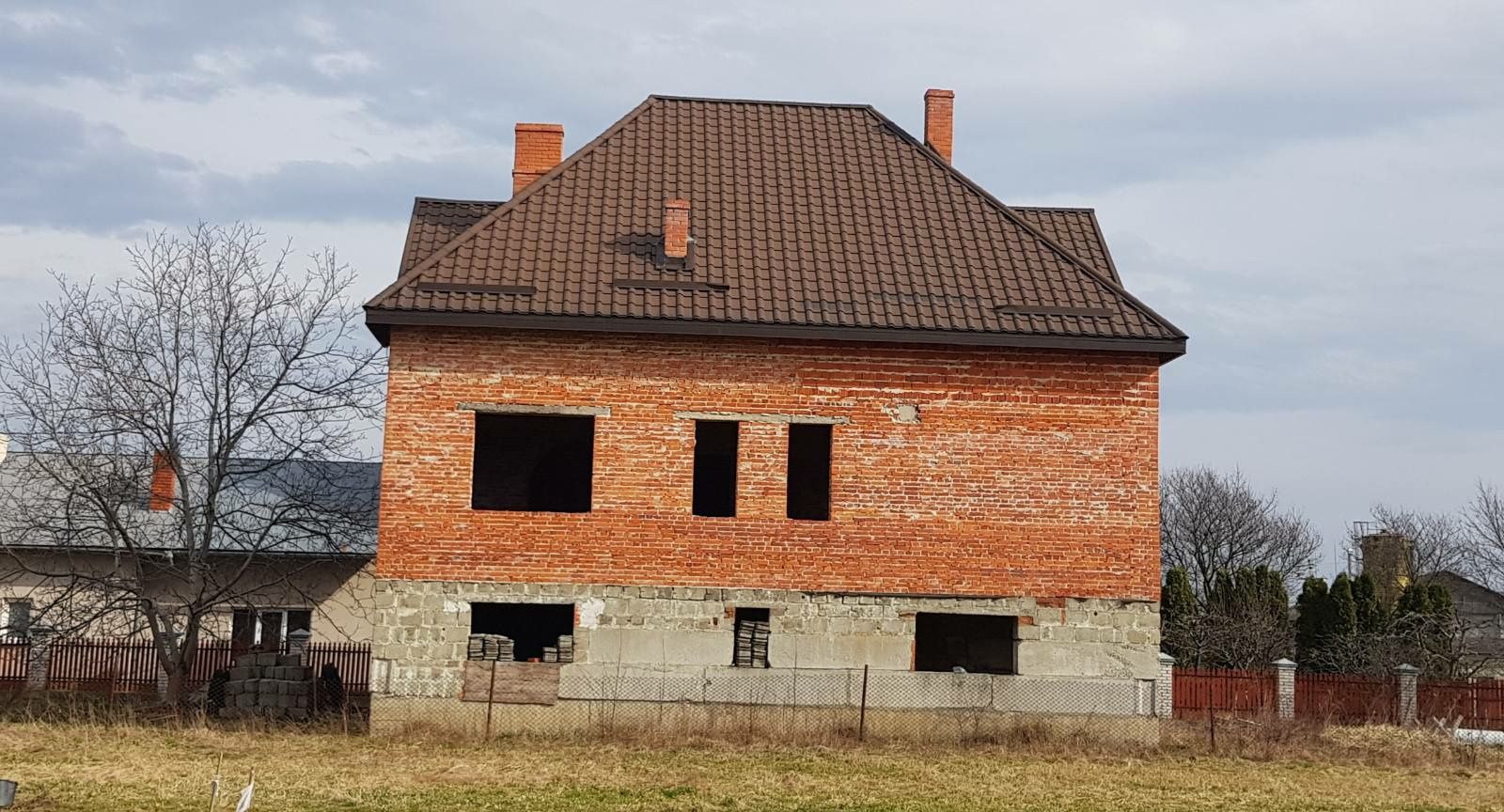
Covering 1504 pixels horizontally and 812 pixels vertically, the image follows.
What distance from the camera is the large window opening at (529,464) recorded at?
2262cm

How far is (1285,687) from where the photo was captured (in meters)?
23.0

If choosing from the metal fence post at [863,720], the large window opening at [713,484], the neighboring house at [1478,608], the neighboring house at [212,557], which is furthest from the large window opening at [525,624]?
the neighboring house at [1478,608]

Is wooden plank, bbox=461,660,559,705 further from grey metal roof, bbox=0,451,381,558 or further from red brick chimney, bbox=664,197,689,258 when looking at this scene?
red brick chimney, bbox=664,197,689,258

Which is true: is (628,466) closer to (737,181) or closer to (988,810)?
(737,181)

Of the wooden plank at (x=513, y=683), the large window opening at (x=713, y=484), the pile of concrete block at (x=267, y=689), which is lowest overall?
the pile of concrete block at (x=267, y=689)

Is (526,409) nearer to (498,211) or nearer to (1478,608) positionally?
(498,211)

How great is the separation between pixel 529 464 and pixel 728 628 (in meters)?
6.38

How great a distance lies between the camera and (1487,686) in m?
22.0

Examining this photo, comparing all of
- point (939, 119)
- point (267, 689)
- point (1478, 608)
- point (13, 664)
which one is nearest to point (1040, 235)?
point (939, 119)

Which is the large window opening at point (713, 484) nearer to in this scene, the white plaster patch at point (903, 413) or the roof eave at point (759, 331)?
the white plaster patch at point (903, 413)

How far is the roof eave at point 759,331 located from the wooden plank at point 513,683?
155 inches

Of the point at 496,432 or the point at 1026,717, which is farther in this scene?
the point at 496,432

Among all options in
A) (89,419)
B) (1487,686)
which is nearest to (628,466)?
(89,419)

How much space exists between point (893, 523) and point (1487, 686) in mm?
10320
